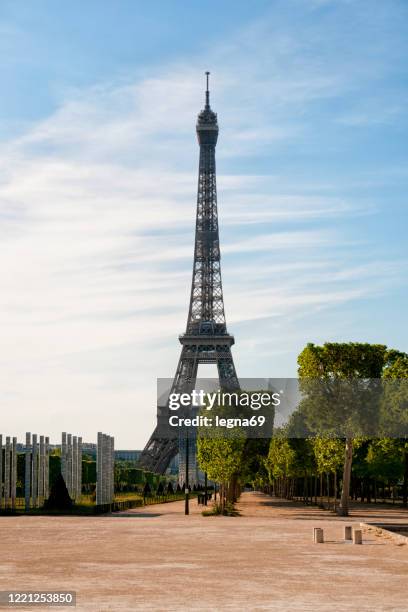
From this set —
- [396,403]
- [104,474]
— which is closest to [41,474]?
[104,474]

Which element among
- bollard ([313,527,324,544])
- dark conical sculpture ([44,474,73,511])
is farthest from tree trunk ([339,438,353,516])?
bollard ([313,527,324,544])

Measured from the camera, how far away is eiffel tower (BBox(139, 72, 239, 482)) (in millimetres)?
142375

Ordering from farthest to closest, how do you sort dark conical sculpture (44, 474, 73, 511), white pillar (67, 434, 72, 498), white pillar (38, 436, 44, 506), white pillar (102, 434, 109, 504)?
white pillar (102, 434, 109, 504) → white pillar (38, 436, 44, 506) → white pillar (67, 434, 72, 498) → dark conical sculpture (44, 474, 73, 511)

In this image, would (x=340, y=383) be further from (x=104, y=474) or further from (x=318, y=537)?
(x=318, y=537)

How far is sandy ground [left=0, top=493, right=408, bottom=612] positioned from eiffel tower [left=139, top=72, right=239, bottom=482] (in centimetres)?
9354

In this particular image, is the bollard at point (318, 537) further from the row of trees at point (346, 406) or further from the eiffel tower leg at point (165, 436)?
the eiffel tower leg at point (165, 436)

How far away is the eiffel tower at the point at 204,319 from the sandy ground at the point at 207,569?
307ft

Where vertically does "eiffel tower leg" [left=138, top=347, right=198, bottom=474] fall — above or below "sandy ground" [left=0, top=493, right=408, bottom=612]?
above

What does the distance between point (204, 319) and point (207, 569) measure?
4902 inches

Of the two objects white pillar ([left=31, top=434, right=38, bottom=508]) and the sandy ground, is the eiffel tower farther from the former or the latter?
the sandy ground

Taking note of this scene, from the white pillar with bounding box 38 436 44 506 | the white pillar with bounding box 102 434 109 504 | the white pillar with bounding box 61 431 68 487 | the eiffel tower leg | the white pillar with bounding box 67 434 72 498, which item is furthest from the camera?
the eiffel tower leg

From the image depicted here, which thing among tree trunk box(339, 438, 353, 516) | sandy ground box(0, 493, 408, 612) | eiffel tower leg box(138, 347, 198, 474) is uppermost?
eiffel tower leg box(138, 347, 198, 474)

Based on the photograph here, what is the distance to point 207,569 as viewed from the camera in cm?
2822

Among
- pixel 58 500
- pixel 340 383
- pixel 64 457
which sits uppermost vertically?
pixel 340 383
